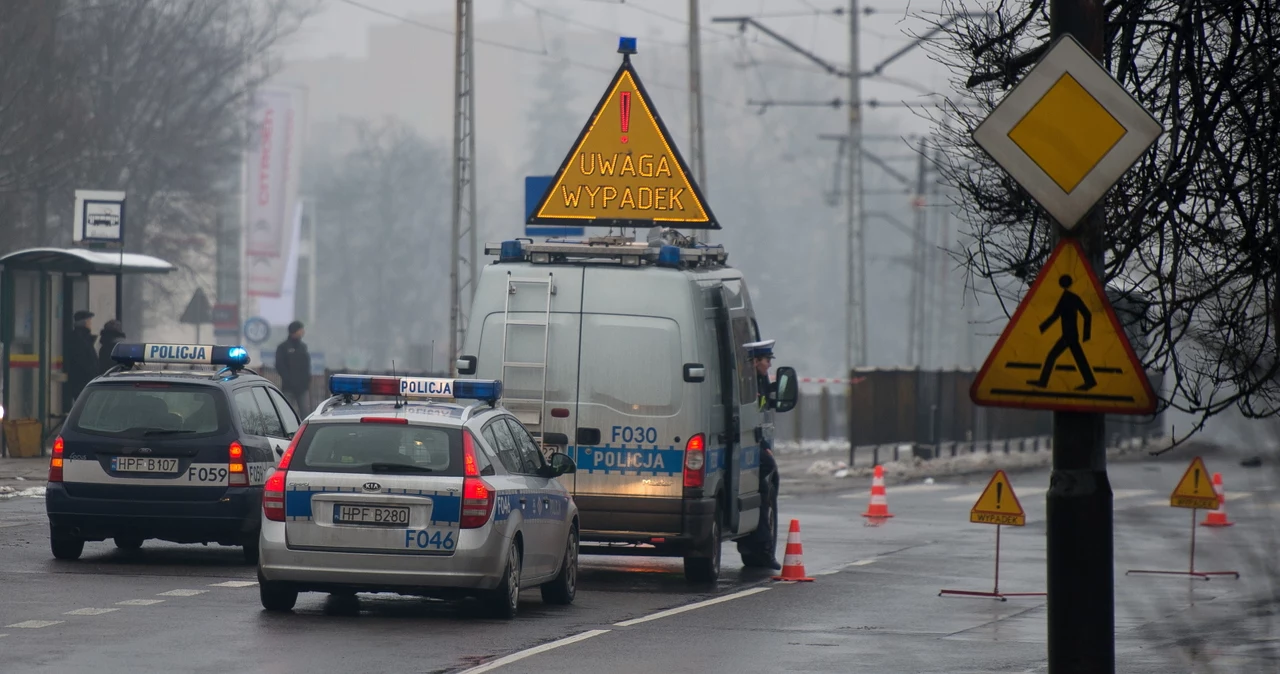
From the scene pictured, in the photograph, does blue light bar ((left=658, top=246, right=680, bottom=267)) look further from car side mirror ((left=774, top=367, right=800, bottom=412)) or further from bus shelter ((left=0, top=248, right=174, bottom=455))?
bus shelter ((left=0, top=248, right=174, bottom=455))

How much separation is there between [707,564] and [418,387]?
359 centimetres

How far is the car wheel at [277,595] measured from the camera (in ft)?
40.2

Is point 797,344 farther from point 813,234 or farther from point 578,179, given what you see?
point 578,179

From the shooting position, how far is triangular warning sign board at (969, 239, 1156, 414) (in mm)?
6191

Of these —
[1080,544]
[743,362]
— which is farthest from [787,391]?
[1080,544]

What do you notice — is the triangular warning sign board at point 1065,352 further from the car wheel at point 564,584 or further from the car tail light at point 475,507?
the car wheel at point 564,584

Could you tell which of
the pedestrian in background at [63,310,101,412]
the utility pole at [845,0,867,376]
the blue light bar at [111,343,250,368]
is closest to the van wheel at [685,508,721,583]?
the blue light bar at [111,343,250,368]

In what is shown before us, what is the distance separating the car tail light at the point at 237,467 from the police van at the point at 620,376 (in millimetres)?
1849

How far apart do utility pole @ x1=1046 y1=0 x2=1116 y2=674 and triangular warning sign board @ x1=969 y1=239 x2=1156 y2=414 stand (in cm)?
12

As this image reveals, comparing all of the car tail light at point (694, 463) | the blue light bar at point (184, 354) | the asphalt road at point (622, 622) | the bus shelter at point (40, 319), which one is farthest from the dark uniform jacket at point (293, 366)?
the car tail light at point (694, 463)

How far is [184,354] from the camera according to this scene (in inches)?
615

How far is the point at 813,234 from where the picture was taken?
122 meters

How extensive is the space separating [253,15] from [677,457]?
50.7 m

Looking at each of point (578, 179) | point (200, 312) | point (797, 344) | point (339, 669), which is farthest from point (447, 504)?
point (797, 344)
